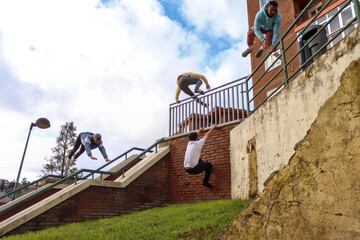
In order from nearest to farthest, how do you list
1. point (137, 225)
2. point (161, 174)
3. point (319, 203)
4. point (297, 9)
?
point (319, 203)
point (137, 225)
point (161, 174)
point (297, 9)

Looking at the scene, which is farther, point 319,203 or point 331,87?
point 331,87

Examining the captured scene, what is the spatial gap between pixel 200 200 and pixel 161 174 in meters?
1.77

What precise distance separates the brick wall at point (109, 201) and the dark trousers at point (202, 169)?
1849 mm

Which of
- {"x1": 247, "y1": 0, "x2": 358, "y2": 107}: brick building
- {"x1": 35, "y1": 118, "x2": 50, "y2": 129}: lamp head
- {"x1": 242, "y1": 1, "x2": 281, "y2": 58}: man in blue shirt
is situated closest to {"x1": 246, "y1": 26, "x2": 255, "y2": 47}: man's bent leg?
{"x1": 242, "y1": 1, "x2": 281, "y2": 58}: man in blue shirt

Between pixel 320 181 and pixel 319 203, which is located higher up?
pixel 320 181

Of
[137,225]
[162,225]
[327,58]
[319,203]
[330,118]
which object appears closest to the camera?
[319,203]

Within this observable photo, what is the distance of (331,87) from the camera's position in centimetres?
420

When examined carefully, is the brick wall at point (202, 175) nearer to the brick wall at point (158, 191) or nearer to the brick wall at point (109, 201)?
the brick wall at point (158, 191)

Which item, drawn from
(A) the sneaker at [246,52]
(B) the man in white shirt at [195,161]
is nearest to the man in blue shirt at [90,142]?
(B) the man in white shirt at [195,161]

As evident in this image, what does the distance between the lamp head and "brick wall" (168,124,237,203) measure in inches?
191

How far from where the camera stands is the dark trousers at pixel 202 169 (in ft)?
26.0

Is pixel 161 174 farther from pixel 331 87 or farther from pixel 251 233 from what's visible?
pixel 331 87

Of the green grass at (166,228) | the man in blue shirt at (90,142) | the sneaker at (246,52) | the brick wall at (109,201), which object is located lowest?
the green grass at (166,228)

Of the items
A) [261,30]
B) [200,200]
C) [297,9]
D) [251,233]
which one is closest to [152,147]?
[200,200]
